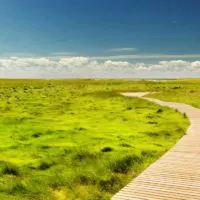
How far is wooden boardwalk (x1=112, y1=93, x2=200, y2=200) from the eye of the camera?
11148mm

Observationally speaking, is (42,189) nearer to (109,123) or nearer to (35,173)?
(35,173)

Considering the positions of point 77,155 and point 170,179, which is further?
point 77,155

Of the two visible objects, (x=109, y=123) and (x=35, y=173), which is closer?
(x=35, y=173)

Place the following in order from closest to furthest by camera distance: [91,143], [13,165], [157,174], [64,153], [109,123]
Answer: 1. [157,174]
2. [13,165]
3. [64,153]
4. [91,143]
5. [109,123]

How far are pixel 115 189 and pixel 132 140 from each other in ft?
27.7

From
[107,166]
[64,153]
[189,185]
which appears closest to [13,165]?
[64,153]

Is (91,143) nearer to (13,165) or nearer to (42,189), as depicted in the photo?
(13,165)

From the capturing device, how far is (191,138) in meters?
21.0

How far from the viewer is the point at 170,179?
12.9 m

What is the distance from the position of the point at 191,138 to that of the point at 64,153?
8.12 meters

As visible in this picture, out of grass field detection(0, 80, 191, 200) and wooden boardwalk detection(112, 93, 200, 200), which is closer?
wooden boardwalk detection(112, 93, 200, 200)

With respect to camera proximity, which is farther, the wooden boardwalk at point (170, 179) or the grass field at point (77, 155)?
the grass field at point (77, 155)

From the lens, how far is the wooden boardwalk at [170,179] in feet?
36.6

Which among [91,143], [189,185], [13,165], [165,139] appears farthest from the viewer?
[165,139]
